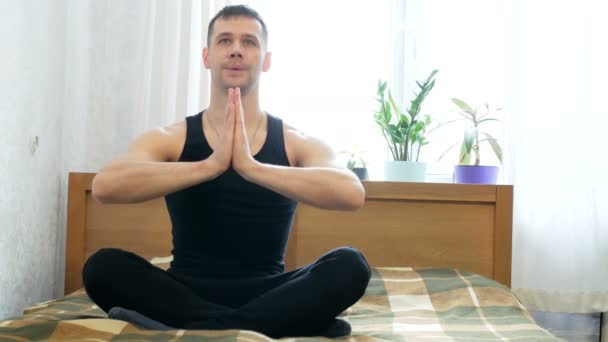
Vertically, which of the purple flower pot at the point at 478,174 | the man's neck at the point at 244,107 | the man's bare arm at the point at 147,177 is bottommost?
the man's bare arm at the point at 147,177

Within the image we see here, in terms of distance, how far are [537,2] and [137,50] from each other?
5.08 feet

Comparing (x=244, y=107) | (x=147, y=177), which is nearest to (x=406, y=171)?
(x=244, y=107)

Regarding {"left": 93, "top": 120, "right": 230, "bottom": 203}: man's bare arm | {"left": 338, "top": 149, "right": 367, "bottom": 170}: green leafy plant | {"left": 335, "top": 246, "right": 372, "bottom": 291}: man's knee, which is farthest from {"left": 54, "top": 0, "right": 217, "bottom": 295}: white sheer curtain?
{"left": 335, "top": 246, "right": 372, "bottom": 291}: man's knee

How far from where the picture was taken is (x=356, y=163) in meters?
2.97

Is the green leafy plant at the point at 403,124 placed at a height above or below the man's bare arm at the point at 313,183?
above

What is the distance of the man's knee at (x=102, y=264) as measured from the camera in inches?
67.7

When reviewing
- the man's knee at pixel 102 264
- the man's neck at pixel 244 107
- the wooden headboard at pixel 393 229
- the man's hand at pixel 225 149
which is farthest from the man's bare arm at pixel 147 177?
the wooden headboard at pixel 393 229

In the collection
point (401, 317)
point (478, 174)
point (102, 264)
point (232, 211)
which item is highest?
point (478, 174)

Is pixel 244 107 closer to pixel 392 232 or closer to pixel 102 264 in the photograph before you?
pixel 102 264

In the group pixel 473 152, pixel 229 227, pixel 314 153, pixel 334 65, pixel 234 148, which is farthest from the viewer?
pixel 334 65

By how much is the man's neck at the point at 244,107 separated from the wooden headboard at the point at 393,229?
690 millimetres

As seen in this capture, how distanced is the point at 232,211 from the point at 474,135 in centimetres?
124

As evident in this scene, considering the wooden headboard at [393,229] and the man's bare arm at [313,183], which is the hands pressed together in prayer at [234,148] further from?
the wooden headboard at [393,229]

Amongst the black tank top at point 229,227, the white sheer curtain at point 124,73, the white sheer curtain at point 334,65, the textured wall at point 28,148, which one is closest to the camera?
the black tank top at point 229,227
